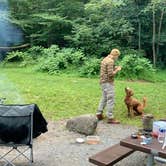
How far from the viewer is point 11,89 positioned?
10.6 meters

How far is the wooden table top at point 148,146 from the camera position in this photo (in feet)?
13.3

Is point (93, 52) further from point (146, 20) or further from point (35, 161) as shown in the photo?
point (35, 161)

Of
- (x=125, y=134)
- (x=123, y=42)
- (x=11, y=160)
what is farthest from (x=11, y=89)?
(x=123, y=42)

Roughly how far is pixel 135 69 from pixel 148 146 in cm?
940

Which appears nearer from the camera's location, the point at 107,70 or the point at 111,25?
the point at 107,70

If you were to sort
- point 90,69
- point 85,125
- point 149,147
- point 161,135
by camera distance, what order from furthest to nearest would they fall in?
→ point 90,69
point 85,125
point 161,135
point 149,147

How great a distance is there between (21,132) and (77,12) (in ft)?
44.3

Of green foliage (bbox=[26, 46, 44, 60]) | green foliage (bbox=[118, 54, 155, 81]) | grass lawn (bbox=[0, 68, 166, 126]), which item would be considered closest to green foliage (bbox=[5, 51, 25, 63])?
green foliage (bbox=[26, 46, 44, 60])

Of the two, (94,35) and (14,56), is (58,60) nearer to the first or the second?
(94,35)

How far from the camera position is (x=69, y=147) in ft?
19.1

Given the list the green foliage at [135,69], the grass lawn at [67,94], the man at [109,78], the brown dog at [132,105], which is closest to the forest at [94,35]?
the green foliage at [135,69]

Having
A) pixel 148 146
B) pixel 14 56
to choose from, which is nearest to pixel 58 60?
pixel 14 56

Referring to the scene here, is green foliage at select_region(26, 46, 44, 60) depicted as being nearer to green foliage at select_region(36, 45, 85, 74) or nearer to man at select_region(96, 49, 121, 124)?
green foliage at select_region(36, 45, 85, 74)

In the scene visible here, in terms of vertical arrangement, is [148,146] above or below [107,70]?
below
